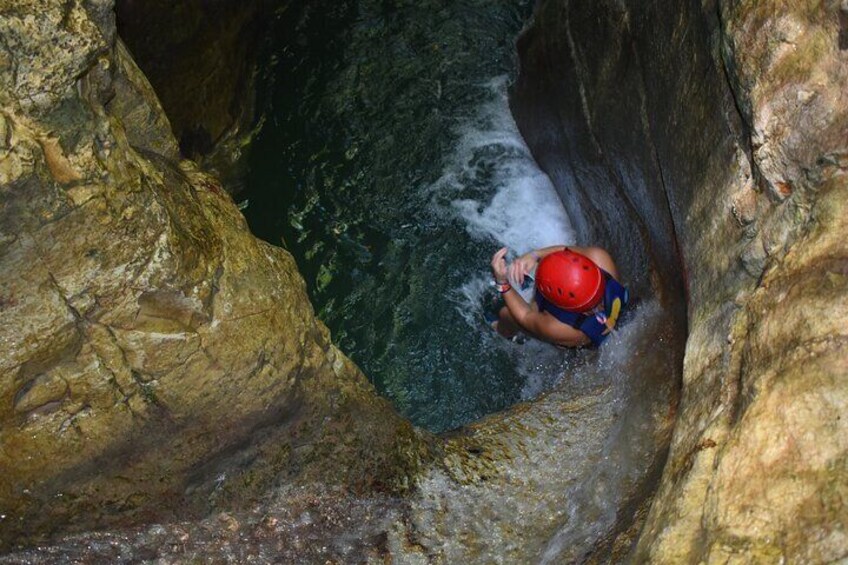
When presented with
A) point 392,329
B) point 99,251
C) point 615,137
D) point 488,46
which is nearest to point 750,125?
point 615,137

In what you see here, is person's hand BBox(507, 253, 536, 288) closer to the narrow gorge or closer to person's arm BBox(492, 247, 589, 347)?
person's arm BBox(492, 247, 589, 347)

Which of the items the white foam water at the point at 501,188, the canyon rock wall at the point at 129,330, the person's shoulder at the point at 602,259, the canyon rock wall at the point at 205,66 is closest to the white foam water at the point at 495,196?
the white foam water at the point at 501,188

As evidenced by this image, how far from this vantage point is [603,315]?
4.79m

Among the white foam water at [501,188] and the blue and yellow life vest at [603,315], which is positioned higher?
the white foam water at [501,188]

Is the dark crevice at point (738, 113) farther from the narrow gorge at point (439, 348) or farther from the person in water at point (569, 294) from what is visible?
the person in water at point (569, 294)

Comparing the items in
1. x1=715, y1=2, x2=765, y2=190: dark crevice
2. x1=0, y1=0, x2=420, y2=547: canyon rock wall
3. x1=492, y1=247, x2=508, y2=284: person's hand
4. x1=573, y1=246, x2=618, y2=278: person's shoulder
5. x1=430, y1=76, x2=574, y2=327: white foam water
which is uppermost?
x1=430, y1=76, x2=574, y2=327: white foam water

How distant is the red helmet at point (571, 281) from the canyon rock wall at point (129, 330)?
1.46 metres

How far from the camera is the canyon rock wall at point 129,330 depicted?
272 cm

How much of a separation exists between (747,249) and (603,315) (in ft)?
6.03

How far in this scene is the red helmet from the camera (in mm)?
4773

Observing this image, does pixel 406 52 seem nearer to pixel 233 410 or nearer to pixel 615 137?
pixel 615 137

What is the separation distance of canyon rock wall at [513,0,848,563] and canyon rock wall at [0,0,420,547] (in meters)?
1.53

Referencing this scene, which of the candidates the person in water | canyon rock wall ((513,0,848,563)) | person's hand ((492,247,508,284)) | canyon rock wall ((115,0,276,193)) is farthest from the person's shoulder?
canyon rock wall ((115,0,276,193))

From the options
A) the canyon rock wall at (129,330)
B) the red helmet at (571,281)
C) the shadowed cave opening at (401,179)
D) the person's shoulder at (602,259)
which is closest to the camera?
the canyon rock wall at (129,330)
